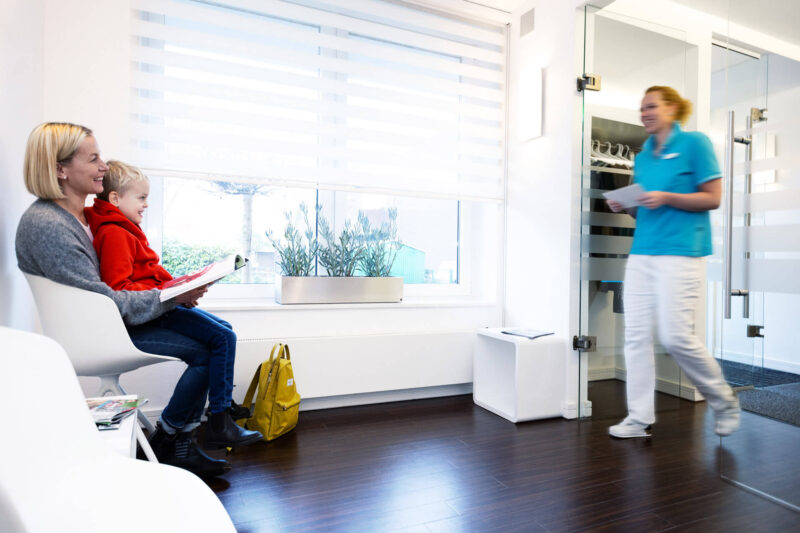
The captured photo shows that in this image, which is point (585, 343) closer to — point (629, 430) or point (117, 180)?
point (629, 430)

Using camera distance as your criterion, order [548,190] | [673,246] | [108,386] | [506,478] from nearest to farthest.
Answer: [108,386] → [506,478] → [673,246] → [548,190]

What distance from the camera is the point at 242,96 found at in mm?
2715

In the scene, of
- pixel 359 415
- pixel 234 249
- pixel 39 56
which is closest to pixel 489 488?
pixel 359 415

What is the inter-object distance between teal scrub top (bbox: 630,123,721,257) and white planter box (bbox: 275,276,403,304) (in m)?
1.44

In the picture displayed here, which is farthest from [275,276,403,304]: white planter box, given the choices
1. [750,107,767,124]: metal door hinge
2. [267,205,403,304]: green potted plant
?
[750,107,767,124]: metal door hinge

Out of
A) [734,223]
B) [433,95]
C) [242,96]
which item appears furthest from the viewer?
[433,95]

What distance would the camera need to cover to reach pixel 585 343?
9.06 feet

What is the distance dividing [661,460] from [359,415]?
148cm

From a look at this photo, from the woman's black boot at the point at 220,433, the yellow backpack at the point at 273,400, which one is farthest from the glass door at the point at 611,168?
the woman's black boot at the point at 220,433

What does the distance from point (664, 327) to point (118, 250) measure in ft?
6.97

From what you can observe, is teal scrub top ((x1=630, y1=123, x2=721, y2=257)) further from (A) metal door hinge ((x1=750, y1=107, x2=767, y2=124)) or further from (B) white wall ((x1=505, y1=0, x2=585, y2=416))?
(B) white wall ((x1=505, y1=0, x2=585, y2=416))

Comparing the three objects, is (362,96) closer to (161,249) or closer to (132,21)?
(132,21)

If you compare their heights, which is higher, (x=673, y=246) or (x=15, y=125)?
(x=15, y=125)

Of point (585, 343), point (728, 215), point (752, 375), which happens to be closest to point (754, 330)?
point (752, 375)
